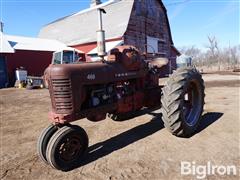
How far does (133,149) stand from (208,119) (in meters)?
2.54

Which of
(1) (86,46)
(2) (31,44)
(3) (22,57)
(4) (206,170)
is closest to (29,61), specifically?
(3) (22,57)

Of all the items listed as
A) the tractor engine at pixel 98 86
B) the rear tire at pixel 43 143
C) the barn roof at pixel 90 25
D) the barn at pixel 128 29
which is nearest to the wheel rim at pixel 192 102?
the tractor engine at pixel 98 86

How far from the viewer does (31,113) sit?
26.6ft

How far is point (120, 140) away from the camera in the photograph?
16.1ft

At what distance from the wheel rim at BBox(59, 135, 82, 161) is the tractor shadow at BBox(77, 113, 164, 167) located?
183 millimetres

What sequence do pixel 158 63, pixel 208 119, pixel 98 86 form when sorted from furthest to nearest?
pixel 158 63
pixel 208 119
pixel 98 86

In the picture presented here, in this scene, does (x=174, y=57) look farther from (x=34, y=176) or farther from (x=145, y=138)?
(x=34, y=176)

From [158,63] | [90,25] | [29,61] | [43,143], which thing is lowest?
[43,143]

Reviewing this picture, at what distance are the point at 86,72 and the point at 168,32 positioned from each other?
999 inches

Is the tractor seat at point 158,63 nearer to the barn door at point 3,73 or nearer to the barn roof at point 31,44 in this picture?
the barn door at point 3,73

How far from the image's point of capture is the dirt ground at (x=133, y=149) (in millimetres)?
3613

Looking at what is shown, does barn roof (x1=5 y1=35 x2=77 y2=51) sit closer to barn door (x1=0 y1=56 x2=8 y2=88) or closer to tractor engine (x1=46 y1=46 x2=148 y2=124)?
barn door (x1=0 y1=56 x2=8 y2=88)

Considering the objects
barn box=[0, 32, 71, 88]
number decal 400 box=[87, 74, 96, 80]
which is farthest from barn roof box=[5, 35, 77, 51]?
number decal 400 box=[87, 74, 96, 80]

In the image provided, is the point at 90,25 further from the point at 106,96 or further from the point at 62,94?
the point at 62,94
